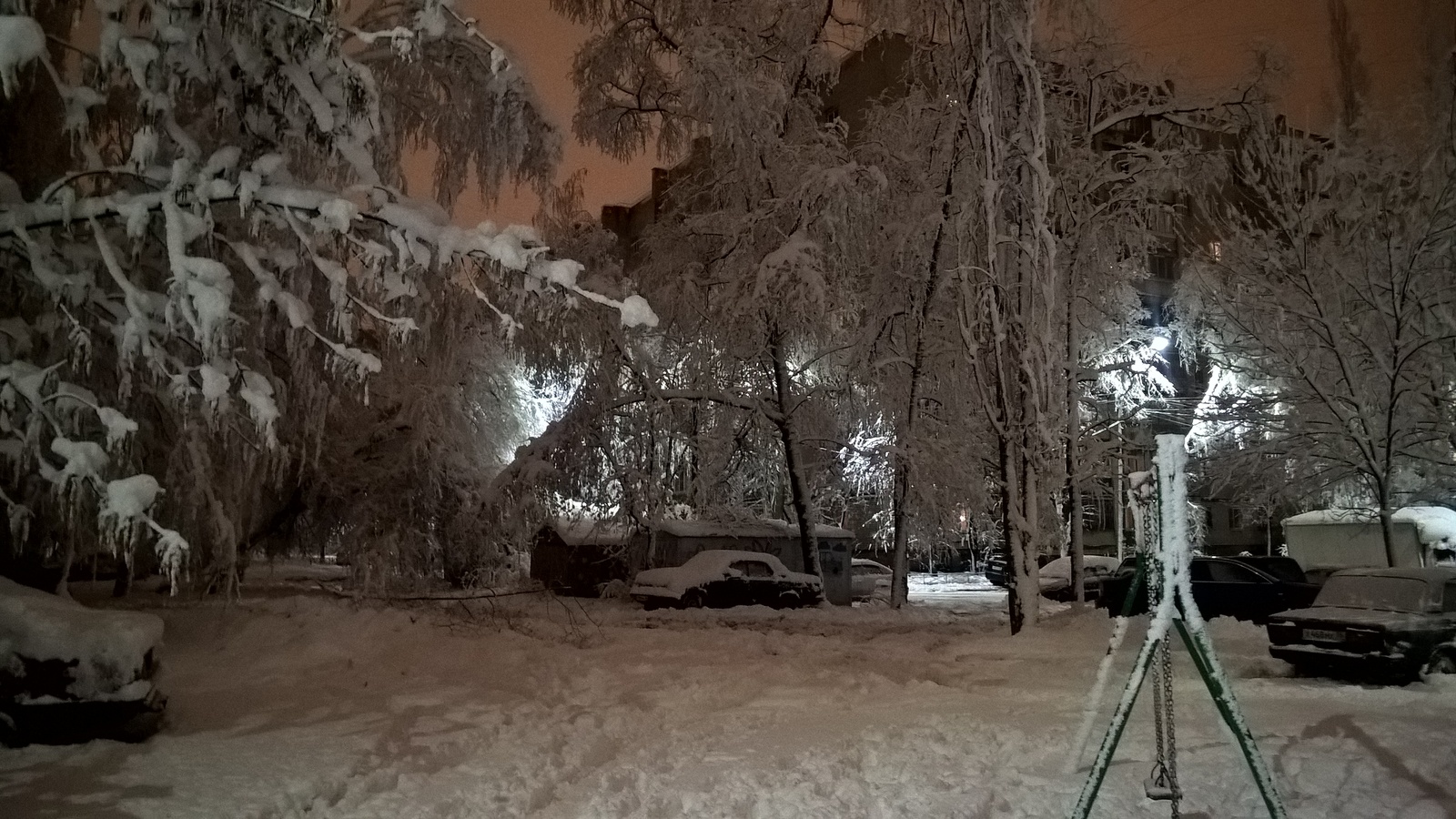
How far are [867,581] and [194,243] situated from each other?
23.2m

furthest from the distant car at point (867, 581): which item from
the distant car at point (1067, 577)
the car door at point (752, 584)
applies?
the car door at point (752, 584)

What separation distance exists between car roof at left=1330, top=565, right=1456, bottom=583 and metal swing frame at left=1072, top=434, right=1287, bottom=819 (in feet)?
27.9

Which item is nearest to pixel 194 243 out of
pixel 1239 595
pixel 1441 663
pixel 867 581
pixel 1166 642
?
pixel 1166 642

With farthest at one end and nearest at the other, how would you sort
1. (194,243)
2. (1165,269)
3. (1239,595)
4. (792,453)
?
(1165,269) < (792,453) < (1239,595) < (194,243)

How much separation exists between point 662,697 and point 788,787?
3.29 meters

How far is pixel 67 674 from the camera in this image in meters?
6.77

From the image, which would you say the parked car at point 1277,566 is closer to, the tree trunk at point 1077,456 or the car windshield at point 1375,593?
the tree trunk at point 1077,456

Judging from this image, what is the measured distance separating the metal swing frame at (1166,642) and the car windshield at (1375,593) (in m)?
7.99

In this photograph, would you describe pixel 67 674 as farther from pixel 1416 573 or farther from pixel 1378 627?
pixel 1416 573

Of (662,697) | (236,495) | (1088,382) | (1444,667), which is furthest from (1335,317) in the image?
(236,495)

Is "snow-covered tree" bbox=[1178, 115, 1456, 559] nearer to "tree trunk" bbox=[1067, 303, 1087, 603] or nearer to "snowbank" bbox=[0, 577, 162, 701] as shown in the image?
"tree trunk" bbox=[1067, 303, 1087, 603]

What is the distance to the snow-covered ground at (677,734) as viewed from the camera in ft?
18.8

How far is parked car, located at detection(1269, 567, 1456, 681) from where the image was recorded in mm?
10477

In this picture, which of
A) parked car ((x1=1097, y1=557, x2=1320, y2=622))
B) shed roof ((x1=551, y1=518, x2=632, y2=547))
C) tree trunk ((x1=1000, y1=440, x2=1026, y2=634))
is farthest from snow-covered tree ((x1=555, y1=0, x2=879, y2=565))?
parked car ((x1=1097, y1=557, x2=1320, y2=622))
